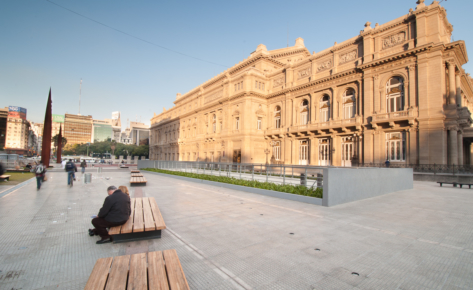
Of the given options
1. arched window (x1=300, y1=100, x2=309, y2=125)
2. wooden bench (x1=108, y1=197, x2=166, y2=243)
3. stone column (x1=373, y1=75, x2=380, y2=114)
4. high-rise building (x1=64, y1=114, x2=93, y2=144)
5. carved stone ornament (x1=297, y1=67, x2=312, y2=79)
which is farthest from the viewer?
high-rise building (x1=64, y1=114, x2=93, y2=144)

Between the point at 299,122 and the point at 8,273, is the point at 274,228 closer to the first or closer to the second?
the point at 8,273

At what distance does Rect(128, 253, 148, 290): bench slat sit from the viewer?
8.85ft

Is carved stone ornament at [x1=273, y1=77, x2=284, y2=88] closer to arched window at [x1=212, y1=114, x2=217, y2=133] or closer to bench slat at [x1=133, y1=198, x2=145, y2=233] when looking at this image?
arched window at [x1=212, y1=114, x2=217, y2=133]

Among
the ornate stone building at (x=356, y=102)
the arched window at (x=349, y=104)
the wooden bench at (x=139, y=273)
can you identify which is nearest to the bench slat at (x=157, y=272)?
the wooden bench at (x=139, y=273)

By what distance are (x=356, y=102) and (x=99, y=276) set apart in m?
29.1

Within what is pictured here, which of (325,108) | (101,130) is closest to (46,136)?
(325,108)

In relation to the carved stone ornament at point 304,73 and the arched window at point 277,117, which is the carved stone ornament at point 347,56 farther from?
the arched window at point 277,117

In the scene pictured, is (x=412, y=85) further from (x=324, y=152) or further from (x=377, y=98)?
(x=324, y=152)

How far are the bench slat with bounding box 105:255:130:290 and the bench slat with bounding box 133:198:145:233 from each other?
1.77m

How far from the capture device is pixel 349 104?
27.8 meters

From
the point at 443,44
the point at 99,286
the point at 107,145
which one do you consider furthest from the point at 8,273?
the point at 107,145

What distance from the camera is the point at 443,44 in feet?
67.1

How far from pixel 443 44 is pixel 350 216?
74.0ft

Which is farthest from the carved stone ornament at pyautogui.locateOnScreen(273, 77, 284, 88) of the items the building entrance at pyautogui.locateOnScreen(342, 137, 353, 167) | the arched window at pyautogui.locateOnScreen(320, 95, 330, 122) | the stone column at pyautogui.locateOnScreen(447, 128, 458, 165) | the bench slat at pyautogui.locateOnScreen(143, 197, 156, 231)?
the bench slat at pyautogui.locateOnScreen(143, 197, 156, 231)
